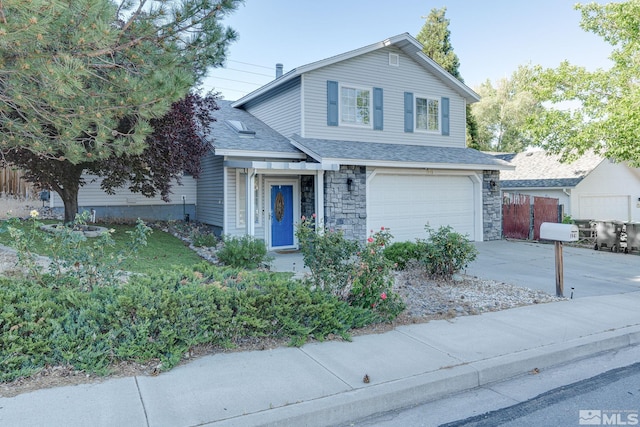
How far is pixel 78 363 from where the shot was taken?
155 inches

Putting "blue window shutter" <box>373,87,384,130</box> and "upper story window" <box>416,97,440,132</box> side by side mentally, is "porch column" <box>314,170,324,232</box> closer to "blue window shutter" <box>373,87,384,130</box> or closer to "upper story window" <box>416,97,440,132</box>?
"blue window shutter" <box>373,87,384,130</box>

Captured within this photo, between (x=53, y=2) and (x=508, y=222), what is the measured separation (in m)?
15.5

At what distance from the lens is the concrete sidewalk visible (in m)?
3.33

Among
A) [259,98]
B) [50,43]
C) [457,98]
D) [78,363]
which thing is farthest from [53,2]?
[457,98]

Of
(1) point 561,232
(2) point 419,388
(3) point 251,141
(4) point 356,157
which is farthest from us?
(3) point 251,141

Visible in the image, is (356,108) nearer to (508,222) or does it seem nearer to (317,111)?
(317,111)

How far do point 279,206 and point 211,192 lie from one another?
7.70ft

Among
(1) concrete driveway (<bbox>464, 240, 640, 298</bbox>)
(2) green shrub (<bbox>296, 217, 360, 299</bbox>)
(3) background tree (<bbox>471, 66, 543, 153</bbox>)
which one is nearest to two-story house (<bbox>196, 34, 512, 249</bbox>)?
(1) concrete driveway (<bbox>464, 240, 640, 298</bbox>)

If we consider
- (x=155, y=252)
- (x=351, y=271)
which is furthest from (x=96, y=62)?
(x=155, y=252)

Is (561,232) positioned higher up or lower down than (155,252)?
higher up

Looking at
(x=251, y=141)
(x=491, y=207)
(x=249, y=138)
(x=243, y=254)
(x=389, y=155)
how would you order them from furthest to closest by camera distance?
(x=491, y=207)
(x=249, y=138)
(x=389, y=155)
(x=251, y=141)
(x=243, y=254)

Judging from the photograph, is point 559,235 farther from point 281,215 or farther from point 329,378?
point 281,215

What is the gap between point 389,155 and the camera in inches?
506

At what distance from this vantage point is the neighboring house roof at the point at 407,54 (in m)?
13.1
